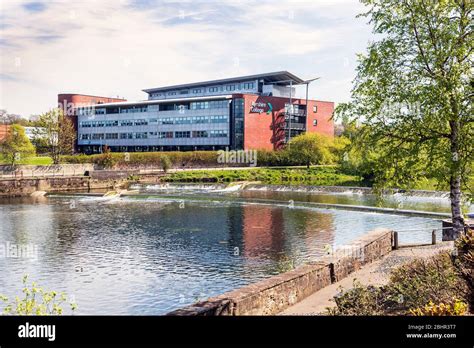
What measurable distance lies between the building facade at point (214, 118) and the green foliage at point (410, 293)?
8326 centimetres

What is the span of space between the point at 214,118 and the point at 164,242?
72.2 m

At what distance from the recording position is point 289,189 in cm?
6512

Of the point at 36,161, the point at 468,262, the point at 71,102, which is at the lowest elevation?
the point at 468,262

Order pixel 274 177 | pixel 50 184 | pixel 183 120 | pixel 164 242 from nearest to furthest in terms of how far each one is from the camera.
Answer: pixel 164 242 → pixel 50 184 → pixel 274 177 → pixel 183 120

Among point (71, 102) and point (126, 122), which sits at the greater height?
point (71, 102)

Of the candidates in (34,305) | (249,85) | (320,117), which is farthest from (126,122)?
(34,305)

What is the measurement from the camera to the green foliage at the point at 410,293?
34.4 ft

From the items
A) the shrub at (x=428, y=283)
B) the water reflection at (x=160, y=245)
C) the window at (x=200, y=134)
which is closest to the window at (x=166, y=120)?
the window at (x=200, y=134)

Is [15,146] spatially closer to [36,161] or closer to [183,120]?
[36,161]

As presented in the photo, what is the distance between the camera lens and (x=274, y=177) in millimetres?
80375

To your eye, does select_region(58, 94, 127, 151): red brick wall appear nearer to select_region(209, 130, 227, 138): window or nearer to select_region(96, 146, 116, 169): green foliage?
select_region(96, 146, 116, 169): green foliage

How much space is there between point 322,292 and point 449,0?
9.70 metres
